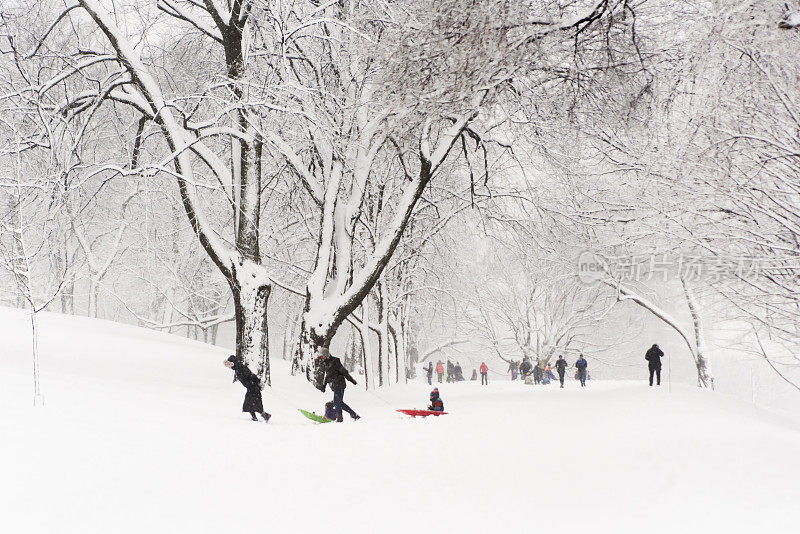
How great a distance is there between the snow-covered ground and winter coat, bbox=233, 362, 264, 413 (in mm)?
276

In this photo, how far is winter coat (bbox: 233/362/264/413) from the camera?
1188cm

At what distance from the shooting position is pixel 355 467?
8.20 metres

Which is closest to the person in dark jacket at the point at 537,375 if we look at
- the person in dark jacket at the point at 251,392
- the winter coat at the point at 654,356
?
the winter coat at the point at 654,356

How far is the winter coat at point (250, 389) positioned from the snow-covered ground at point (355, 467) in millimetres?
276

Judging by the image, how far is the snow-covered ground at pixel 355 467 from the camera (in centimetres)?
606

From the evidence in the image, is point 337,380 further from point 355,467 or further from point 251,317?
point 355,467

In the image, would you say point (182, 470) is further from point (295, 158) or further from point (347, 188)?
point (347, 188)

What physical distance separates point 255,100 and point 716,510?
9.51 meters

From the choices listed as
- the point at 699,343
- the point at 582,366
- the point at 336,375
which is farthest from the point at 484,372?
the point at 336,375

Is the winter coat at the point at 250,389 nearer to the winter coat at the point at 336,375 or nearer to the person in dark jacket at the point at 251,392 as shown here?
the person in dark jacket at the point at 251,392

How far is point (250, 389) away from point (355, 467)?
4189 millimetres

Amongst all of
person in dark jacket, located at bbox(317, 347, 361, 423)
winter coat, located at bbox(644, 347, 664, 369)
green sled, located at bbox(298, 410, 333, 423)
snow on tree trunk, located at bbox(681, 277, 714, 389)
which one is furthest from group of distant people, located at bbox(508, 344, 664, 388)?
green sled, located at bbox(298, 410, 333, 423)

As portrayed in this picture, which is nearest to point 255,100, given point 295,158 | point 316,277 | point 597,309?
point 295,158

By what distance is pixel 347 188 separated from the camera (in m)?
20.5
